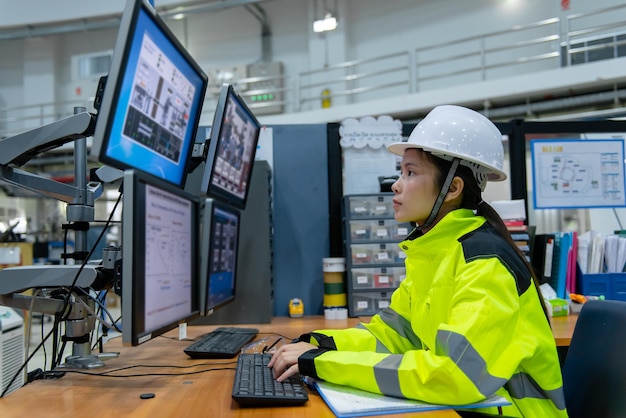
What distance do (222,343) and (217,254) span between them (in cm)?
29

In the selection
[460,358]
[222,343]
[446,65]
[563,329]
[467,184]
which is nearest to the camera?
[460,358]

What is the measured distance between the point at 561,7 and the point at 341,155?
548 cm

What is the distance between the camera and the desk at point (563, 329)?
5.65 feet

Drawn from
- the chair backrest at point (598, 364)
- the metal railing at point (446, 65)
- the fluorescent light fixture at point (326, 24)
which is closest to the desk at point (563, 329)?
Result: the chair backrest at point (598, 364)

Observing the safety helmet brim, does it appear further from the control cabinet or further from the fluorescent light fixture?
the fluorescent light fixture

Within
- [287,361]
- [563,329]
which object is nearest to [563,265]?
[563,329]

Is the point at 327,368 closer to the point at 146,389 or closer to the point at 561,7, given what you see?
the point at 146,389

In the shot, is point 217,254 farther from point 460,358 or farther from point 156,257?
point 460,358

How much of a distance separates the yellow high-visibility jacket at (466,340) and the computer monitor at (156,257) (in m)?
0.35

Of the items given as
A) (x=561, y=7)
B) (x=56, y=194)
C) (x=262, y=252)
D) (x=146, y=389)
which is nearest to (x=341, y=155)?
(x=262, y=252)

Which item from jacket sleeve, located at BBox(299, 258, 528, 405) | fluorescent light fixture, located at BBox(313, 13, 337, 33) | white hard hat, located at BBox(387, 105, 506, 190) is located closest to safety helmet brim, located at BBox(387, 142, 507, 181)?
white hard hat, located at BBox(387, 105, 506, 190)

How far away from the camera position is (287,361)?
1.14 m

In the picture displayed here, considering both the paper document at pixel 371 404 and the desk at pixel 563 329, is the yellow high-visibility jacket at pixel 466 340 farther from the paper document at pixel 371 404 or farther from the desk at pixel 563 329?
the desk at pixel 563 329

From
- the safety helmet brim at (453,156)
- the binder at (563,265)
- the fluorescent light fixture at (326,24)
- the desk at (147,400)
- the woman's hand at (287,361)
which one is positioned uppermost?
the fluorescent light fixture at (326,24)
